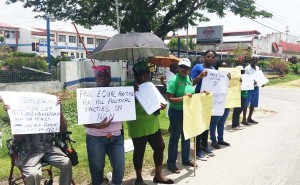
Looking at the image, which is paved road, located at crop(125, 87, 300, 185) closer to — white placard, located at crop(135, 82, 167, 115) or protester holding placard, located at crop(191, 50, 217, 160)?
protester holding placard, located at crop(191, 50, 217, 160)

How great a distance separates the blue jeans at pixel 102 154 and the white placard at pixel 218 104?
2.66 meters

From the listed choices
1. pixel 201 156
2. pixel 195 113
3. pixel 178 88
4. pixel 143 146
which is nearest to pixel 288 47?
pixel 201 156

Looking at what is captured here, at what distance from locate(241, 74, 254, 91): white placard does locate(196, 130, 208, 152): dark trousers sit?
2.74 meters

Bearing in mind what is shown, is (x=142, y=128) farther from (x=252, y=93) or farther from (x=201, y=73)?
(x=252, y=93)

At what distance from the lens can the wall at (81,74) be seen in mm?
17328

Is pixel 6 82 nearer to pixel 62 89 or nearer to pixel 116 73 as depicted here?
pixel 62 89

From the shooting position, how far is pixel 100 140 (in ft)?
12.9

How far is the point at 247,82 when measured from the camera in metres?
8.50

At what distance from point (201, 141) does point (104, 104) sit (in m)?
2.84

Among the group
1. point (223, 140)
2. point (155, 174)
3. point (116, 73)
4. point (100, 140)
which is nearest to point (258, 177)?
point (155, 174)

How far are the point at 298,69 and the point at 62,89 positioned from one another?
2633 cm

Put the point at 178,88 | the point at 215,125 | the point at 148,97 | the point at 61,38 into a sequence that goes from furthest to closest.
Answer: the point at 61,38
the point at 215,125
the point at 178,88
the point at 148,97

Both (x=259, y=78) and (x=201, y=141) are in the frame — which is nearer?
(x=201, y=141)

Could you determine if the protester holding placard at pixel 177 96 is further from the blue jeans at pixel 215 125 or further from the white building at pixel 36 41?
the white building at pixel 36 41
